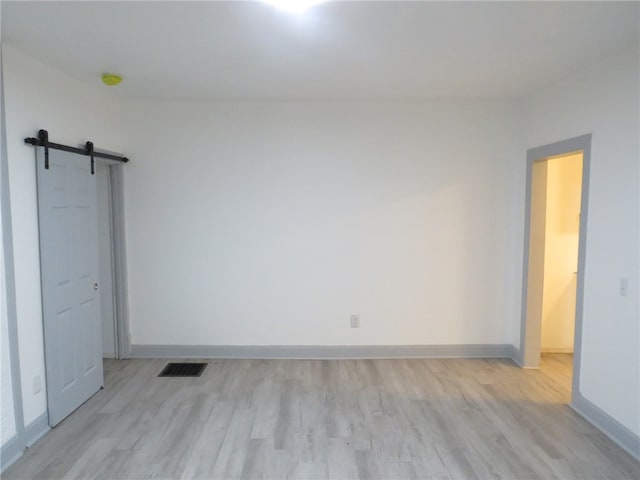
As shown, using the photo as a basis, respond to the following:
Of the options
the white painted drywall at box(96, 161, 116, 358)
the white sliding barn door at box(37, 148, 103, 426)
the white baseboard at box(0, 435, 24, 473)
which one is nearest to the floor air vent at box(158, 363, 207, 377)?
the white sliding barn door at box(37, 148, 103, 426)

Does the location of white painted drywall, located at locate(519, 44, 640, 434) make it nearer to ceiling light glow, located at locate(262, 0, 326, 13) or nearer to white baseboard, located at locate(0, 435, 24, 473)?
ceiling light glow, located at locate(262, 0, 326, 13)

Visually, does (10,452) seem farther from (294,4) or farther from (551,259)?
(551,259)

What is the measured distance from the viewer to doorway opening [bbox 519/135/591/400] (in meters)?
3.77

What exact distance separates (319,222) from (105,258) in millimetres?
2237

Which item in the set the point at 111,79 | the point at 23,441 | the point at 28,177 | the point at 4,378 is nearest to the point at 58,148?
the point at 28,177

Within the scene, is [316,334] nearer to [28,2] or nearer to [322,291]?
[322,291]

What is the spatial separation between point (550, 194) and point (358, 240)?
2155 millimetres

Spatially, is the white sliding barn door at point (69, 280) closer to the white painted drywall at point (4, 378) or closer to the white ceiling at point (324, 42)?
the white painted drywall at point (4, 378)

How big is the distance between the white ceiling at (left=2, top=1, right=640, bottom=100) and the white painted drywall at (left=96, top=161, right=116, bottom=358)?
1004 millimetres

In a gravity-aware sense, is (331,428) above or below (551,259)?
below

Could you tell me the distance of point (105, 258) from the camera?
4.00 meters

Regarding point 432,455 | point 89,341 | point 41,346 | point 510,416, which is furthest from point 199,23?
point 510,416

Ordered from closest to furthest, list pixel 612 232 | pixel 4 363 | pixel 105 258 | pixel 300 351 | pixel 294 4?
1. pixel 294 4
2. pixel 4 363
3. pixel 612 232
4. pixel 105 258
5. pixel 300 351

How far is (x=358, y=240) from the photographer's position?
4031mm
